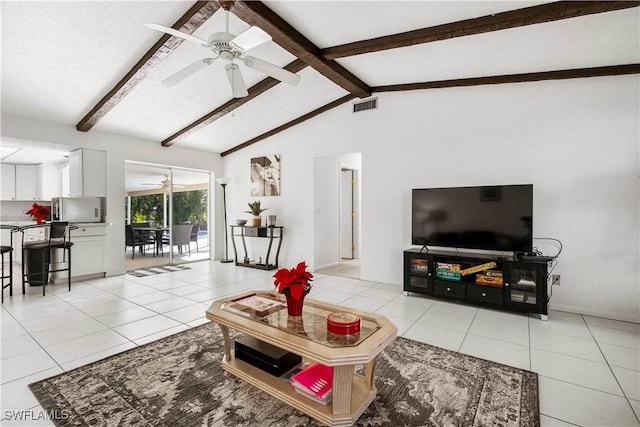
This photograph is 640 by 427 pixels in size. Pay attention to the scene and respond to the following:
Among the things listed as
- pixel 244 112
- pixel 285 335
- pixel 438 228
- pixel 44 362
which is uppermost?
pixel 244 112

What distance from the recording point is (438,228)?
4129 millimetres

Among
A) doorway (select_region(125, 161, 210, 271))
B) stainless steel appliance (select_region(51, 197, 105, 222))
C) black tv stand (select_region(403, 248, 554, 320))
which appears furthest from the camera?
doorway (select_region(125, 161, 210, 271))

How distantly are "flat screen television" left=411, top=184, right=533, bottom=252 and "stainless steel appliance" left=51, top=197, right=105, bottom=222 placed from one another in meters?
5.34

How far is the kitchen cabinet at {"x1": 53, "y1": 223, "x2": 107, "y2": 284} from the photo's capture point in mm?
4945

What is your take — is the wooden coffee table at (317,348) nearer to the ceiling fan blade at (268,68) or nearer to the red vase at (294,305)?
the red vase at (294,305)

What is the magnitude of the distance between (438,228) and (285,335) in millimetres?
2997

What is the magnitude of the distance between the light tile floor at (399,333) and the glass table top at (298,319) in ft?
3.62

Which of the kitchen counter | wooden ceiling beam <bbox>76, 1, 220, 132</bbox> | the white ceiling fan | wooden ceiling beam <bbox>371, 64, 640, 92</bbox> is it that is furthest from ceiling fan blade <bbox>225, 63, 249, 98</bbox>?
the white ceiling fan

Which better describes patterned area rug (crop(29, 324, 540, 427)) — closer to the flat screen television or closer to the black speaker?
the black speaker

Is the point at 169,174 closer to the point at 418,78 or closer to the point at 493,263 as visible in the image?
the point at 418,78

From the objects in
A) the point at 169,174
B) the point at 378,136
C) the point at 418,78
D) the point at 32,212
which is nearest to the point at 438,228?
the point at 378,136

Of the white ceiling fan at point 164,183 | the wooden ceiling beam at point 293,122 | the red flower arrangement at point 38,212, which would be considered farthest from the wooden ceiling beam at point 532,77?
the red flower arrangement at point 38,212

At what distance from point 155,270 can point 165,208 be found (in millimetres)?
1509

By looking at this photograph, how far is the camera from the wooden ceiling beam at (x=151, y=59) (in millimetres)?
2885
